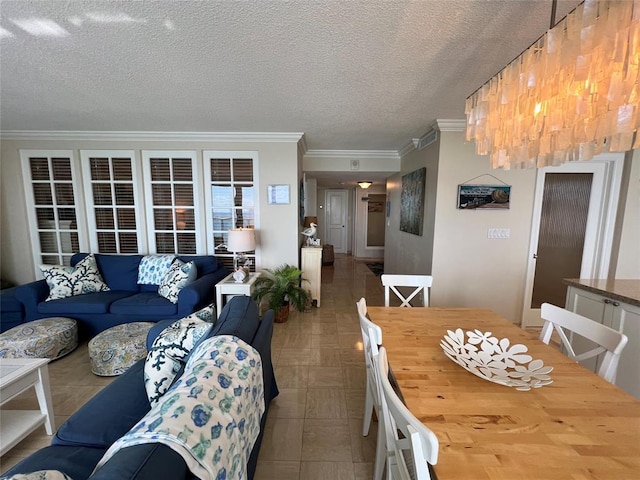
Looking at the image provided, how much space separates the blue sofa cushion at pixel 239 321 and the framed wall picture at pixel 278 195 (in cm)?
197

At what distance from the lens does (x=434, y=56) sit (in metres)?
1.64

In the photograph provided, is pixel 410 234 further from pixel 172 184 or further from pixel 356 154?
pixel 172 184

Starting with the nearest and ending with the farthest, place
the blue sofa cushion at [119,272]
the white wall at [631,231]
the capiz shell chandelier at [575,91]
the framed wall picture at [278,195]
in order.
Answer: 1. the capiz shell chandelier at [575,91]
2. the white wall at [631,231]
3. the blue sofa cushion at [119,272]
4. the framed wall picture at [278,195]

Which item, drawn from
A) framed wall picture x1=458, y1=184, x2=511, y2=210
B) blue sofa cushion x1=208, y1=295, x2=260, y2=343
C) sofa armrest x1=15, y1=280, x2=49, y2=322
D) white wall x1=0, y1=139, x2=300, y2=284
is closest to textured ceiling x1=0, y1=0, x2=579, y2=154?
white wall x1=0, y1=139, x2=300, y2=284

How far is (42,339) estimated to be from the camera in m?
2.15

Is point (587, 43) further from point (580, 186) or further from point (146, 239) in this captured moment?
point (146, 239)

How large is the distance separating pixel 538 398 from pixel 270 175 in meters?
3.26

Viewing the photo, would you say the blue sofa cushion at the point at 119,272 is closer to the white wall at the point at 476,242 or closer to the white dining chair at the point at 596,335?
the white wall at the point at 476,242

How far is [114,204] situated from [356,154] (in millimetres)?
3724

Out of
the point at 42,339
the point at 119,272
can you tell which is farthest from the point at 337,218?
the point at 42,339

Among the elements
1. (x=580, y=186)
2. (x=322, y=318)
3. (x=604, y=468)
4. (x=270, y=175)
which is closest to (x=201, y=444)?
(x=604, y=468)

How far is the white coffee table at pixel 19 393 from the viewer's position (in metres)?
1.35

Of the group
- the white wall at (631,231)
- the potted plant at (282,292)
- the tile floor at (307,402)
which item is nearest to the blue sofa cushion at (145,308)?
the tile floor at (307,402)

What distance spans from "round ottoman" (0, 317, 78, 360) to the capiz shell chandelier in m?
3.72
